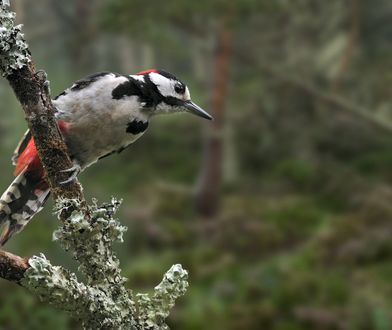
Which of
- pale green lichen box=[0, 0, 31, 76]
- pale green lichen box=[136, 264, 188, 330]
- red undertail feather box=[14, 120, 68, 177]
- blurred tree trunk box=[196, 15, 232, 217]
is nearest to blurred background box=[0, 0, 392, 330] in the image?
blurred tree trunk box=[196, 15, 232, 217]

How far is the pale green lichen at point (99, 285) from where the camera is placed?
167 cm

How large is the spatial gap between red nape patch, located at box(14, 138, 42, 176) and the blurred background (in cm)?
182

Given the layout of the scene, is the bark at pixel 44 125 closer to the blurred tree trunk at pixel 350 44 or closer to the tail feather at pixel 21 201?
the tail feather at pixel 21 201

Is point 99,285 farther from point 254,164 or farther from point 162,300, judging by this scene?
point 254,164

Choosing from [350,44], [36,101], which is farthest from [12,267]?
[350,44]

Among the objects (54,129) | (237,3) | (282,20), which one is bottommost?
(54,129)

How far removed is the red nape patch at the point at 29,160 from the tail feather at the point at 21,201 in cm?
2

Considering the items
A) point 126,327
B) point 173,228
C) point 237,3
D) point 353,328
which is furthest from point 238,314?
point 126,327

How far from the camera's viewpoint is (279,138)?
11.4 m

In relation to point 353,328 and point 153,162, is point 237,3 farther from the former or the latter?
point 153,162

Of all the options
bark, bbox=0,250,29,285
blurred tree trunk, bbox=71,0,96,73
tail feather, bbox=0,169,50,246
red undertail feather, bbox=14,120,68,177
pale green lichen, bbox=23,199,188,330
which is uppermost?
blurred tree trunk, bbox=71,0,96,73

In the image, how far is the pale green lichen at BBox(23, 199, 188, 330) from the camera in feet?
5.47

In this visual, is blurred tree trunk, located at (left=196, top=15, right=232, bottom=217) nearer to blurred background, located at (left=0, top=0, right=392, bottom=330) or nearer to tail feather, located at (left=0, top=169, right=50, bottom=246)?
blurred background, located at (left=0, top=0, right=392, bottom=330)

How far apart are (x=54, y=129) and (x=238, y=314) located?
16.7 feet
